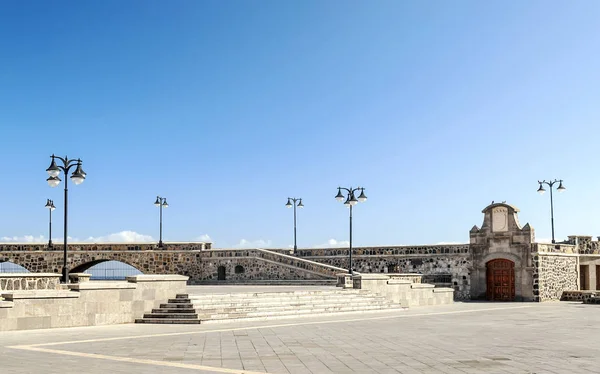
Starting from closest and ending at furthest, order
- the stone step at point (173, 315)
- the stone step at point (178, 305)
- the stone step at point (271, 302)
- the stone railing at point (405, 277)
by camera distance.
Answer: the stone step at point (173, 315) → the stone step at point (178, 305) → the stone step at point (271, 302) → the stone railing at point (405, 277)

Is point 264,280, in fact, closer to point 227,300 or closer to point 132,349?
point 227,300

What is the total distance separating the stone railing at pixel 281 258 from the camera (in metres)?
34.5

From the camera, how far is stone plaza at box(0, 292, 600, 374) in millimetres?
10227

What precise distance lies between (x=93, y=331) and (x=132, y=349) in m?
4.24

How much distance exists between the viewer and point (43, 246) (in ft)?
141

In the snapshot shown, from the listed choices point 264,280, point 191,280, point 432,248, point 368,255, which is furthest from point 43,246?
point 432,248

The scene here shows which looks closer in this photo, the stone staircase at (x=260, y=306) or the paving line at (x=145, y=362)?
the paving line at (x=145, y=362)

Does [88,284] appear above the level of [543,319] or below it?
above

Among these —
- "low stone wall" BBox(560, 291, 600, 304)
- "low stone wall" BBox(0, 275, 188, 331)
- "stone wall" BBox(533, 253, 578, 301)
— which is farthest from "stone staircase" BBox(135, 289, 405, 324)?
"stone wall" BBox(533, 253, 578, 301)

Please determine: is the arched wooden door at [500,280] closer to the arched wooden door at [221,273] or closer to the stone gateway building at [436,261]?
the stone gateway building at [436,261]

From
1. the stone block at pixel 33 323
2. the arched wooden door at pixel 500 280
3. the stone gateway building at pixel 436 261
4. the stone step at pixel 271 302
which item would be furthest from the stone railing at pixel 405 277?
the stone block at pixel 33 323

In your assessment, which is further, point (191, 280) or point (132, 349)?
point (191, 280)

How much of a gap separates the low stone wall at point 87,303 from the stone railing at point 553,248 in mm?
20924

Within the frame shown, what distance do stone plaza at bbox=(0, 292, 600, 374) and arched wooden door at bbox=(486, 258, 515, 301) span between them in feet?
54.2
